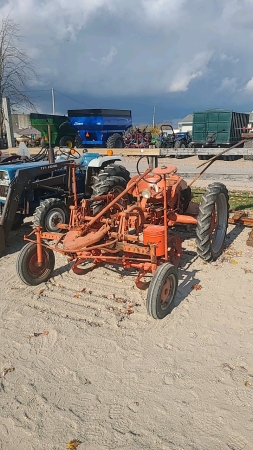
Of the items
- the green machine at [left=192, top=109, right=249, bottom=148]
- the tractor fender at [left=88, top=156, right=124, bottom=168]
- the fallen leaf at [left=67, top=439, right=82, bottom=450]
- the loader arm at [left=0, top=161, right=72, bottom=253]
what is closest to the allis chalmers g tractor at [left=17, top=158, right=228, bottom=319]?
the loader arm at [left=0, top=161, right=72, bottom=253]

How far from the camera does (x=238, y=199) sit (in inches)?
371

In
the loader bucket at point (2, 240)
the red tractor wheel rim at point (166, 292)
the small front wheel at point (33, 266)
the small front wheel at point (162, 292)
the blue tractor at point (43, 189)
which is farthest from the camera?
the blue tractor at point (43, 189)

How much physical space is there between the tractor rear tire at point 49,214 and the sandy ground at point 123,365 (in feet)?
4.53

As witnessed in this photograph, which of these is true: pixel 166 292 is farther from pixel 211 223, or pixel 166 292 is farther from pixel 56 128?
pixel 56 128

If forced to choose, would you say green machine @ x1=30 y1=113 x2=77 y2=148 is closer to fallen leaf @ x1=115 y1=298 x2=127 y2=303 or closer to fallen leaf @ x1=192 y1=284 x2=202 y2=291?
fallen leaf @ x1=192 y1=284 x2=202 y2=291

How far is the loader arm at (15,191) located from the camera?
564 centimetres

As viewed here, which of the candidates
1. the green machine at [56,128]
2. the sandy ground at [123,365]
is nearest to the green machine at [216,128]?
the green machine at [56,128]

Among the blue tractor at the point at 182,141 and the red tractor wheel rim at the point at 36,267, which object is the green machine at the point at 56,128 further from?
the red tractor wheel rim at the point at 36,267

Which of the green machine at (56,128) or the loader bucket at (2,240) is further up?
the green machine at (56,128)

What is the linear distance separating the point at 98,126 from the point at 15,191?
13700mm

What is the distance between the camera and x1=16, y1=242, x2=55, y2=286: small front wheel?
176 inches

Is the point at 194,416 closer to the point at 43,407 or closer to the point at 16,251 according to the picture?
the point at 43,407

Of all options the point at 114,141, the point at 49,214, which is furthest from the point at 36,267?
the point at 114,141

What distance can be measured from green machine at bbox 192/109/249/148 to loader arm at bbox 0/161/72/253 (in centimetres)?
1609
